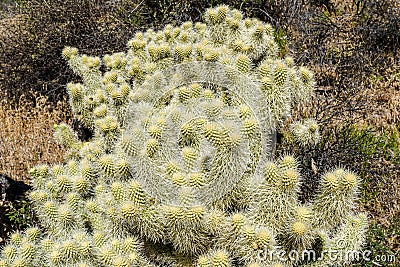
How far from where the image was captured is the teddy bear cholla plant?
2.44 meters

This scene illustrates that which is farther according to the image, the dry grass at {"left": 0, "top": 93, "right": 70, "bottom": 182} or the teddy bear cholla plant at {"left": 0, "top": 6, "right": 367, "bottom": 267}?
the dry grass at {"left": 0, "top": 93, "right": 70, "bottom": 182}

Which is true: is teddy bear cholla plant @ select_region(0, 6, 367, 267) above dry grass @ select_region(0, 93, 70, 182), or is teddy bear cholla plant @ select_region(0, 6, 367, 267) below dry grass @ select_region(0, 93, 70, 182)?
above

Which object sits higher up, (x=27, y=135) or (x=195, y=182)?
(x=195, y=182)

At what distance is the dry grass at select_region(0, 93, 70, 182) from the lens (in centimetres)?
519

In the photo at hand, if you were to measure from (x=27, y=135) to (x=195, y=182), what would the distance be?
12.5 feet

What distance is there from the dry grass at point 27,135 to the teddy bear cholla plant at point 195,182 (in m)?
1.97

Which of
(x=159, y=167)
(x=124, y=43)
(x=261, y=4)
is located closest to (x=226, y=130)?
(x=159, y=167)

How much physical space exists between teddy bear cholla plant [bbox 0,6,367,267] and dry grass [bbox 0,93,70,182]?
197 centimetres

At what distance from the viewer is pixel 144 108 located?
3191 mm

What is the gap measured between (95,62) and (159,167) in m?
1.68

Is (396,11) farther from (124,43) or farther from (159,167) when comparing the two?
(159,167)

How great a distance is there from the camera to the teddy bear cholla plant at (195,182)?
2441mm

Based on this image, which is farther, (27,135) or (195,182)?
(27,135)

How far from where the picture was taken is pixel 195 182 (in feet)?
8.12
